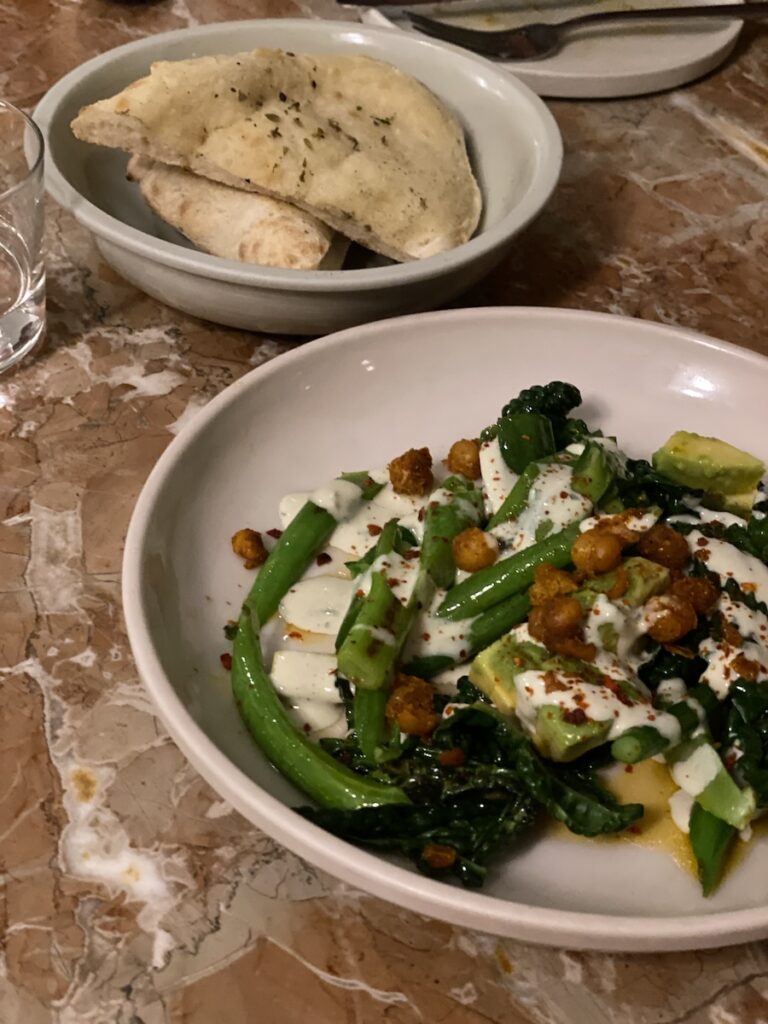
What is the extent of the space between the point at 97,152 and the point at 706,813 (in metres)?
1.67

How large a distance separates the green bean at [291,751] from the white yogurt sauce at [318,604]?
0.11m

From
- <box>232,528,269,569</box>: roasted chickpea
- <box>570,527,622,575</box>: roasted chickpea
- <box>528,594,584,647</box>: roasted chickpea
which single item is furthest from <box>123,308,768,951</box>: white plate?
<box>570,527,622,575</box>: roasted chickpea

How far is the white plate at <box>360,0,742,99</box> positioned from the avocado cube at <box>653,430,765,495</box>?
4.78 feet

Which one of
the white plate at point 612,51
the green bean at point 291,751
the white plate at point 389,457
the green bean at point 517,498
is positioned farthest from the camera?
the white plate at point 612,51

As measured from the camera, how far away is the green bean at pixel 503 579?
138 centimetres

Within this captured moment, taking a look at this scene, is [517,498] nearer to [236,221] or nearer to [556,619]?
[556,619]

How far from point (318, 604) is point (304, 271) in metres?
0.58

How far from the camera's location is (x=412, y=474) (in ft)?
5.04

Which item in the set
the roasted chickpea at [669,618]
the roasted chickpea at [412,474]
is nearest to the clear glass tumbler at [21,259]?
the roasted chickpea at [412,474]

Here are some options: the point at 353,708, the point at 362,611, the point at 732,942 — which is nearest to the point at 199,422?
the point at 362,611

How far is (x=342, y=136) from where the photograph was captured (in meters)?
1.84

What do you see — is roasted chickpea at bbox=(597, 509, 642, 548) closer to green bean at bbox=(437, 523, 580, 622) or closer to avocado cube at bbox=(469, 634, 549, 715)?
green bean at bbox=(437, 523, 580, 622)

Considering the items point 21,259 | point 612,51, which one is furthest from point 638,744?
point 612,51

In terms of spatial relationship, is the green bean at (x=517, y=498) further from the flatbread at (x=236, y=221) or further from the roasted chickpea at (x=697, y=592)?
the flatbread at (x=236, y=221)
